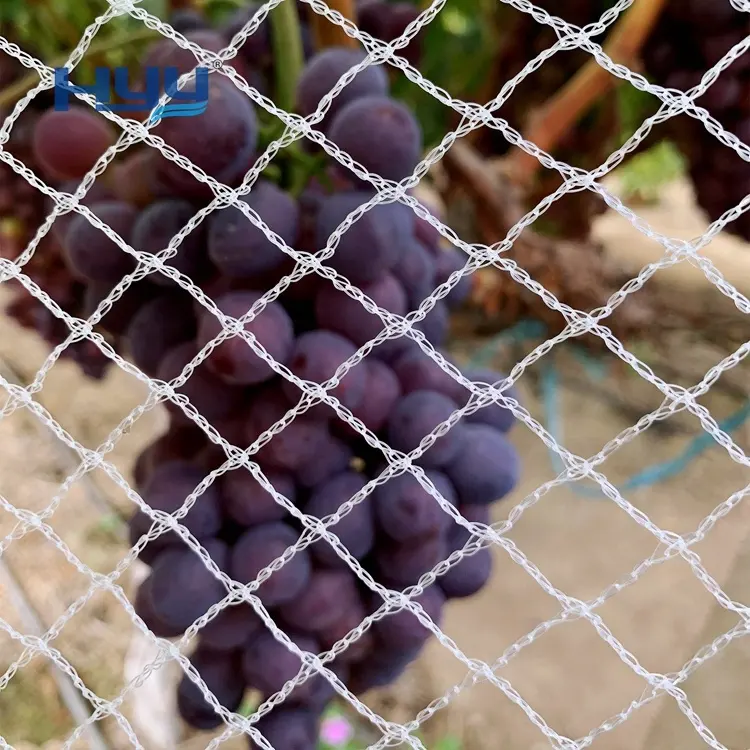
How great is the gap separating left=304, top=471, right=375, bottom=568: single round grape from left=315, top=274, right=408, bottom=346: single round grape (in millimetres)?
70

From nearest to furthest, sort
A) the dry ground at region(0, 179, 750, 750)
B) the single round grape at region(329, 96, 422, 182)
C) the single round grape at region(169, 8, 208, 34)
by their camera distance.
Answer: the single round grape at region(329, 96, 422, 182), the single round grape at region(169, 8, 208, 34), the dry ground at region(0, 179, 750, 750)

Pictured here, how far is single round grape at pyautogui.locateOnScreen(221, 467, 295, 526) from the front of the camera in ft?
1.13

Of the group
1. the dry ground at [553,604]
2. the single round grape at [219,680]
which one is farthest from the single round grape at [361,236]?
the dry ground at [553,604]

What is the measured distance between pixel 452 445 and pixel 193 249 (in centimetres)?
16

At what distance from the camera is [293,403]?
13.6 inches

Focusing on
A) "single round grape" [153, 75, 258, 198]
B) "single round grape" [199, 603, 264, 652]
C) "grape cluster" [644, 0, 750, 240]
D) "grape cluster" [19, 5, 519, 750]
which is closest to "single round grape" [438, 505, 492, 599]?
"grape cluster" [19, 5, 519, 750]

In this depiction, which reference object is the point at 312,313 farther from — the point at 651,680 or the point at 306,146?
the point at 651,680

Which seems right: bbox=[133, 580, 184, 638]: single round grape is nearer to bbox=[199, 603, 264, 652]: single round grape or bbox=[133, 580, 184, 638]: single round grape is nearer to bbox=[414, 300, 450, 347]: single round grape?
bbox=[199, 603, 264, 652]: single round grape

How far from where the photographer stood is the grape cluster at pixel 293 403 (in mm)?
333

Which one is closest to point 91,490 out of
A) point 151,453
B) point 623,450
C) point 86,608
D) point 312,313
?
point 86,608

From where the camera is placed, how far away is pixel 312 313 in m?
0.37

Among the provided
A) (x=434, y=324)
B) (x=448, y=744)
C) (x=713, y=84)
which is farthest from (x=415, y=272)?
(x=448, y=744)

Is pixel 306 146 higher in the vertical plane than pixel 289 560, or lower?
higher

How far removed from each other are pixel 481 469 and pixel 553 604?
394 mm
